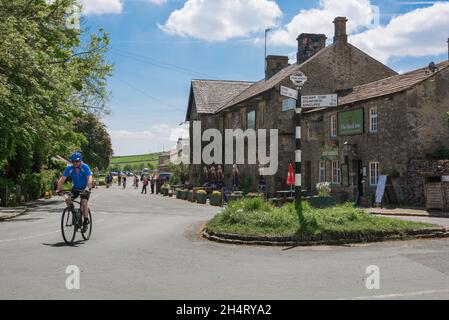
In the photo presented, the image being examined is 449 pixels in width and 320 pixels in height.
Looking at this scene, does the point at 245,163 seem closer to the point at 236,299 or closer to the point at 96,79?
the point at 96,79

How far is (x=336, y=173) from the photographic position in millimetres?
29609

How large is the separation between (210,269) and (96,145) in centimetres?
7702

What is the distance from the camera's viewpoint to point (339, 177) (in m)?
29.2

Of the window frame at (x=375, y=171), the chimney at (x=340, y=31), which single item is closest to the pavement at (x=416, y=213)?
the window frame at (x=375, y=171)

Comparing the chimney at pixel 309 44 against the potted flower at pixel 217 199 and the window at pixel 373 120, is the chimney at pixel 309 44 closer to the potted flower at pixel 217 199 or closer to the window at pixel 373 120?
the window at pixel 373 120

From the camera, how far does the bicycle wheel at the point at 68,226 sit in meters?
10.4

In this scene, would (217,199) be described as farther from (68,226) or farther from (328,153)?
(68,226)

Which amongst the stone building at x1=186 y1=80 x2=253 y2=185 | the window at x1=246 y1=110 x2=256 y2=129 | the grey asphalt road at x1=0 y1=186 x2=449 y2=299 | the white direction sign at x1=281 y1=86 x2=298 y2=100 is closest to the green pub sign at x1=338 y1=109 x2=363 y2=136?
the window at x1=246 y1=110 x2=256 y2=129

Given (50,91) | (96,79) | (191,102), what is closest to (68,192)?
(50,91)

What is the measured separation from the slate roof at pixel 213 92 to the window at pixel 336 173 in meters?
19.7

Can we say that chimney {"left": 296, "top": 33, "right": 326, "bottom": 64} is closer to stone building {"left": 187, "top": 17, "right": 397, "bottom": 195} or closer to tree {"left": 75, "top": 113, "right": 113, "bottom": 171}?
stone building {"left": 187, "top": 17, "right": 397, "bottom": 195}

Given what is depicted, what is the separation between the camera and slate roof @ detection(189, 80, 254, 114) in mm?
48000

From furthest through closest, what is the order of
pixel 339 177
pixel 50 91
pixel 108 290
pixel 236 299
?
pixel 339 177
pixel 50 91
pixel 108 290
pixel 236 299

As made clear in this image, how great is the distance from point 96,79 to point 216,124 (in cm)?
1901
